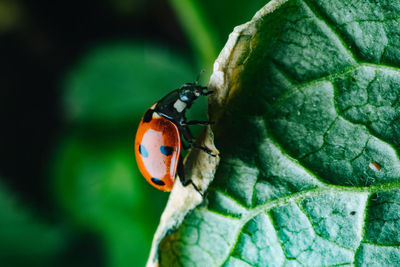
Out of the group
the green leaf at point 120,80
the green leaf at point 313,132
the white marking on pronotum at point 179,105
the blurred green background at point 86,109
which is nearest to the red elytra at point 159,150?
the white marking on pronotum at point 179,105

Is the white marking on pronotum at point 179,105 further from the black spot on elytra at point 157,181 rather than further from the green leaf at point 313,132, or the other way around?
the green leaf at point 313,132

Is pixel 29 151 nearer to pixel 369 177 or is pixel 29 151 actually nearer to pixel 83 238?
pixel 83 238

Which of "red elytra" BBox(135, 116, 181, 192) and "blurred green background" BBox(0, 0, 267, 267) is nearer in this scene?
"red elytra" BBox(135, 116, 181, 192)

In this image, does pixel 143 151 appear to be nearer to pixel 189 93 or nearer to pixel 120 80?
pixel 189 93

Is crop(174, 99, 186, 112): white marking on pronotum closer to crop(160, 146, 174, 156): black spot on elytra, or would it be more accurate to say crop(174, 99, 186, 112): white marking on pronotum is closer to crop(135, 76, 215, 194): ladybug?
crop(135, 76, 215, 194): ladybug

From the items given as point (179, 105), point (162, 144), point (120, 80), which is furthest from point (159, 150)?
point (120, 80)

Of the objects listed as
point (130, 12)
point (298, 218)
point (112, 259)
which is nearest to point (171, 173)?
point (298, 218)

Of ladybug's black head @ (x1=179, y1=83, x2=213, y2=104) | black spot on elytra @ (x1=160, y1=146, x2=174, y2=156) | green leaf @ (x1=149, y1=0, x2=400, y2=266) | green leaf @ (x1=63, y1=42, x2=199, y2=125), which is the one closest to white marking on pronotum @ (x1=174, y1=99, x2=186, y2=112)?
ladybug's black head @ (x1=179, y1=83, x2=213, y2=104)
